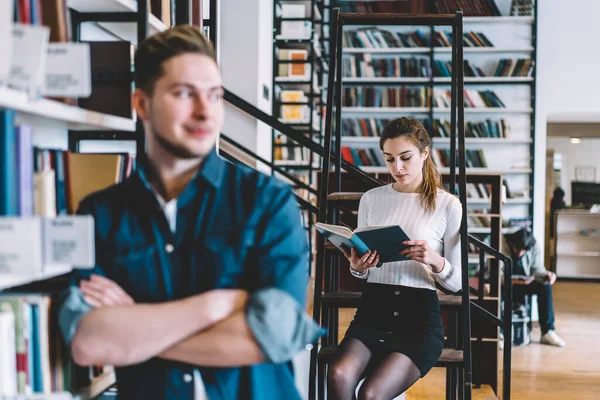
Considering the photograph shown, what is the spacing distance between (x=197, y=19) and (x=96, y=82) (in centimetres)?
61

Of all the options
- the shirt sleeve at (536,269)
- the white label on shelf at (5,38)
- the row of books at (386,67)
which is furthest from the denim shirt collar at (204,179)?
the row of books at (386,67)

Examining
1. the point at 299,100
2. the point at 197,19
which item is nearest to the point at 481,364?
the point at 299,100

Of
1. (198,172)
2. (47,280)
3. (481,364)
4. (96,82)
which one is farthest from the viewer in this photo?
(481,364)

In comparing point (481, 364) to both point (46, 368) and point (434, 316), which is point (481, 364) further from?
point (46, 368)

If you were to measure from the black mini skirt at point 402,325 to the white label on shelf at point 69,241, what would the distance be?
1.21 metres

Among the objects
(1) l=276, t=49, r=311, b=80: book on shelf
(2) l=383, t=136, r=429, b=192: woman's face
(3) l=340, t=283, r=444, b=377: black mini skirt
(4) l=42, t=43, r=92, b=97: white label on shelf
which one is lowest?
(3) l=340, t=283, r=444, b=377: black mini skirt

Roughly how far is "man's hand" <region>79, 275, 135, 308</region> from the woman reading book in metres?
1.06

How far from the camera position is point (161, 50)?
1157mm

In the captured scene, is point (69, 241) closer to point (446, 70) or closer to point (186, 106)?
point (186, 106)

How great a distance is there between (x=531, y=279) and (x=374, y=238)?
3795mm

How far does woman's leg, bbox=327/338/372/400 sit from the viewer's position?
6.68 feet

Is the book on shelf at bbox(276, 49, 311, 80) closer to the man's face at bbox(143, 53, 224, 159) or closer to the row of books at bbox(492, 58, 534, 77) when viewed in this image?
the row of books at bbox(492, 58, 534, 77)

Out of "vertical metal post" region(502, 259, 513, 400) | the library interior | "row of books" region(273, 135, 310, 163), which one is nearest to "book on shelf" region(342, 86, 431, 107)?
"row of books" region(273, 135, 310, 163)

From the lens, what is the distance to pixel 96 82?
1572mm
